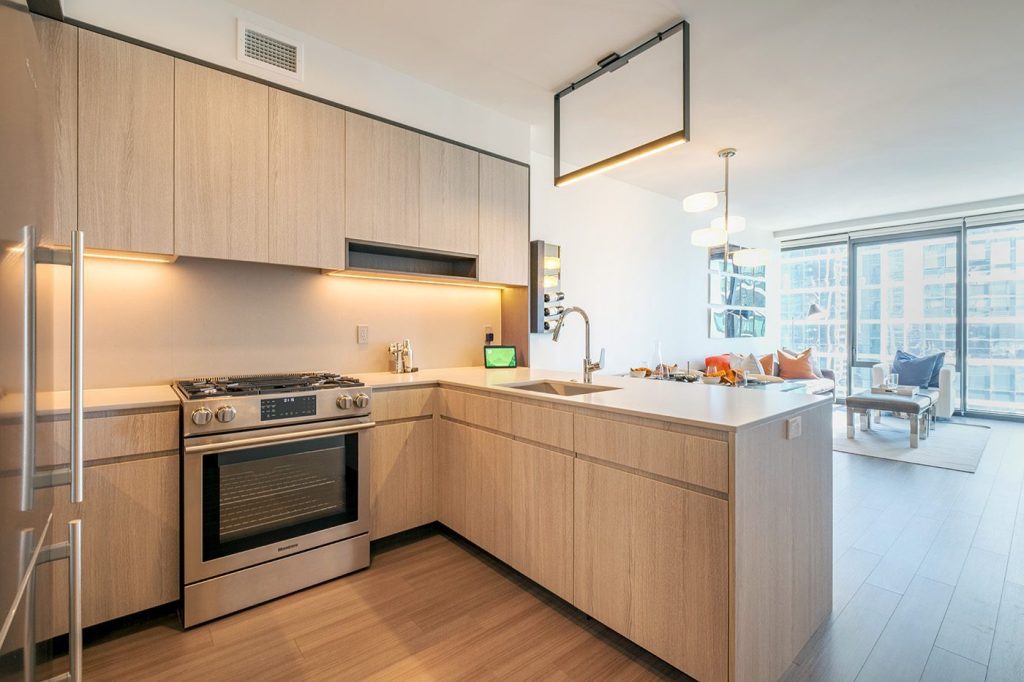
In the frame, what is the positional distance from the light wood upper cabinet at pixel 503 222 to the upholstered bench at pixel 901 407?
4132 mm

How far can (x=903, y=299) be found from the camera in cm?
670

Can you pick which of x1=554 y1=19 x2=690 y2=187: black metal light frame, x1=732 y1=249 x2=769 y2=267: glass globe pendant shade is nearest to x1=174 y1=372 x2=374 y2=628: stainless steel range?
x1=554 y1=19 x2=690 y2=187: black metal light frame

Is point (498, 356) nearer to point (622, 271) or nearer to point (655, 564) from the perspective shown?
point (655, 564)

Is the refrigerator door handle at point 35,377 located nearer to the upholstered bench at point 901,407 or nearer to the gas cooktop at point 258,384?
the gas cooktop at point 258,384

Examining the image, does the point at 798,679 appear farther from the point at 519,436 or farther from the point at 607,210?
the point at 607,210

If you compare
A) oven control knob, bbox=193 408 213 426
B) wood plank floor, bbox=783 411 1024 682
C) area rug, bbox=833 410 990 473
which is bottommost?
wood plank floor, bbox=783 411 1024 682

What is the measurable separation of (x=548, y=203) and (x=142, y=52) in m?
3.01

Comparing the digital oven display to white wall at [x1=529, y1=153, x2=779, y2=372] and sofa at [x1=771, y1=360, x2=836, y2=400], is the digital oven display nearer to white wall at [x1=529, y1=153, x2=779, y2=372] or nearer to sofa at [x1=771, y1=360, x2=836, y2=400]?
white wall at [x1=529, y1=153, x2=779, y2=372]

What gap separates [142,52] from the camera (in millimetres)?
2049

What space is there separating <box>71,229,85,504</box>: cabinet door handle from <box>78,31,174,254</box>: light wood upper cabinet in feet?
4.09

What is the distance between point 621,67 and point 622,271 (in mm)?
2550

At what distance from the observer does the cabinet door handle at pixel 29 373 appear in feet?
2.64

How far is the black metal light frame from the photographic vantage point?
2346 millimetres

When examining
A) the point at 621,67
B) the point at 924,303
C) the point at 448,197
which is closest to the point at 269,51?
the point at 448,197
